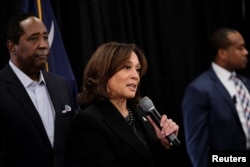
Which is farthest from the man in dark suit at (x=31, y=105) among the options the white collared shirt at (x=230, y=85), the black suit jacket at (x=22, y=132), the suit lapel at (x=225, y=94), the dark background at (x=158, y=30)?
the white collared shirt at (x=230, y=85)

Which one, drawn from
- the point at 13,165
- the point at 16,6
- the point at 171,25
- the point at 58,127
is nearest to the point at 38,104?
the point at 58,127

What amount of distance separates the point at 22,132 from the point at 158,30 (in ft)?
7.62

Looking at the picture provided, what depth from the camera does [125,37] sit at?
13.8 ft

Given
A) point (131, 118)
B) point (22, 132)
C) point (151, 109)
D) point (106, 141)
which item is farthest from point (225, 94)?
point (22, 132)

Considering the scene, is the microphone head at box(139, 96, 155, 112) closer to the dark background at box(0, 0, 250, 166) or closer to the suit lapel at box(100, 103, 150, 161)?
the suit lapel at box(100, 103, 150, 161)

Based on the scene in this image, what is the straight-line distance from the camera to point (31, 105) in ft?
8.32

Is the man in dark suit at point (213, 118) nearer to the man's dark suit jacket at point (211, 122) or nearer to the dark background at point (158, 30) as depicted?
the man's dark suit jacket at point (211, 122)

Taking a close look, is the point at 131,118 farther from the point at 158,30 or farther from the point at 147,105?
the point at 158,30

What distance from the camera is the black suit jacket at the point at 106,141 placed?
2.28m

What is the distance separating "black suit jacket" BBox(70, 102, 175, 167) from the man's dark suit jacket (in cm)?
159

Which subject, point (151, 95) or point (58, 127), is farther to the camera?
point (151, 95)

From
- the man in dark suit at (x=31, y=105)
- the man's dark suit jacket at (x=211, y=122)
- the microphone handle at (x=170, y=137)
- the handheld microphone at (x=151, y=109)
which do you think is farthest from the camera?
the man's dark suit jacket at (x=211, y=122)

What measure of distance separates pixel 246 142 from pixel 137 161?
1875 millimetres

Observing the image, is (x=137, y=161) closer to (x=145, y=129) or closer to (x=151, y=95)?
(x=145, y=129)
